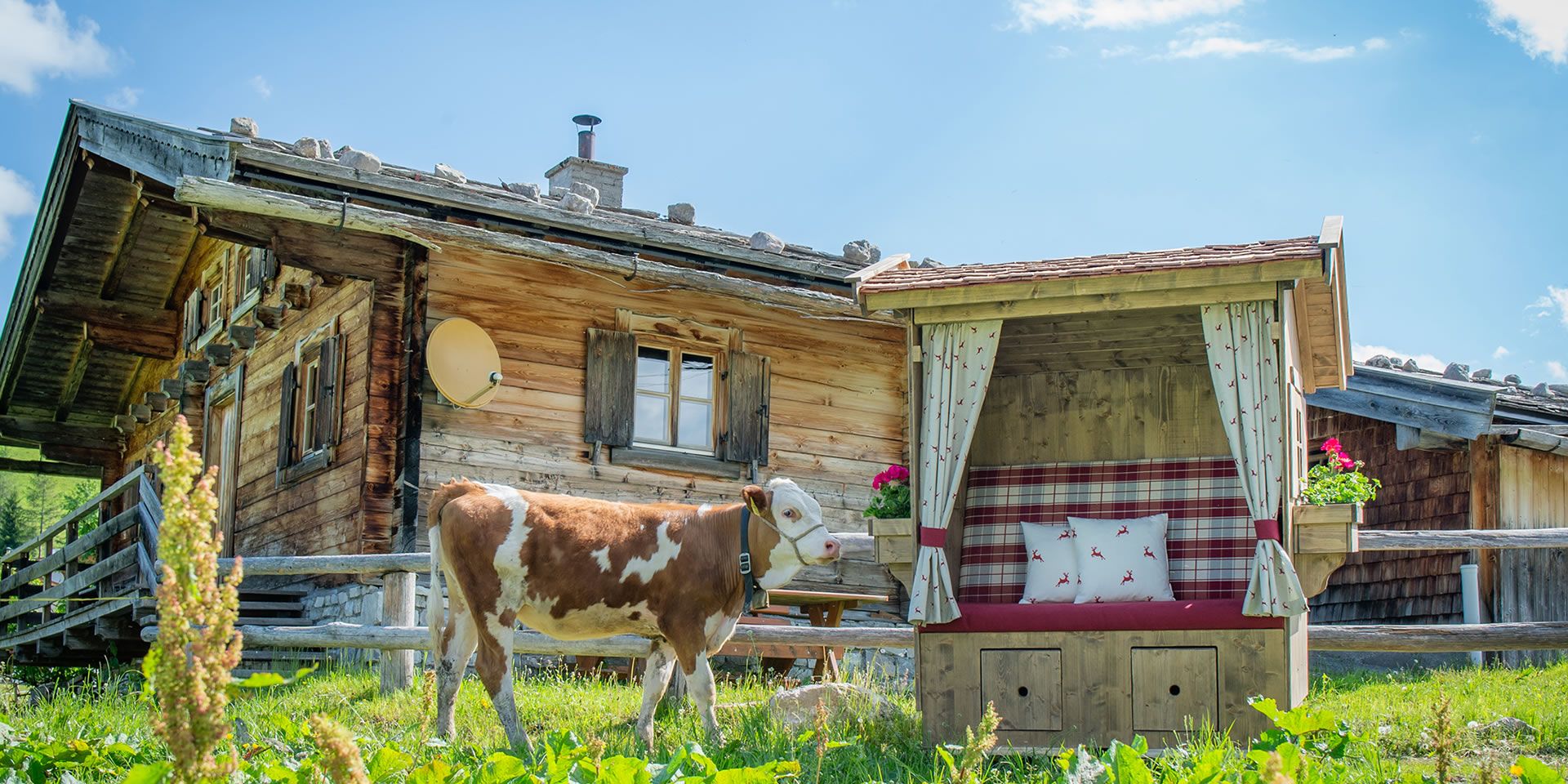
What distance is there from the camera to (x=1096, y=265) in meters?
7.91

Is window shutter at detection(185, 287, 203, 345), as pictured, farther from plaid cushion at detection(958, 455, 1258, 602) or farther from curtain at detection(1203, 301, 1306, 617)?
curtain at detection(1203, 301, 1306, 617)

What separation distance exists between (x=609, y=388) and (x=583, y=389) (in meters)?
0.24

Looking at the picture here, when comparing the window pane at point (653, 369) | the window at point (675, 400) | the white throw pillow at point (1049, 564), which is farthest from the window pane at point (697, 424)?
the white throw pillow at point (1049, 564)

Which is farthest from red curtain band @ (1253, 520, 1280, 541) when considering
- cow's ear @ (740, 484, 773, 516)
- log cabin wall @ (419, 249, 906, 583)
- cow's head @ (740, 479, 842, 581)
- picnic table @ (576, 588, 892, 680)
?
log cabin wall @ (419, 249, 906, 583)

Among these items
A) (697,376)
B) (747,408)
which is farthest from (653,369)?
(747,408)

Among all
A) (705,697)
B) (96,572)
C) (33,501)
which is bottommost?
(705,697)

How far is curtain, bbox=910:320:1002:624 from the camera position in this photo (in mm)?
7711

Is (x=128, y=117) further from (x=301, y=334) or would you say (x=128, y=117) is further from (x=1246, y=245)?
(x=1246, y=245)

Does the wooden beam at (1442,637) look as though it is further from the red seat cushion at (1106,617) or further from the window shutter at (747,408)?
the window shutter at (747,408)

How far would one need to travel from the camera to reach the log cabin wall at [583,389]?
12953mm

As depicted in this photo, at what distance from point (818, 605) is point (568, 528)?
5.17 meters

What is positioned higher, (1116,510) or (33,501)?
(33,501)

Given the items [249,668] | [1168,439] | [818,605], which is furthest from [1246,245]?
[249,668]

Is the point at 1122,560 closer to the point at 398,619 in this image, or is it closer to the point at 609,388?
the point at 398,619
